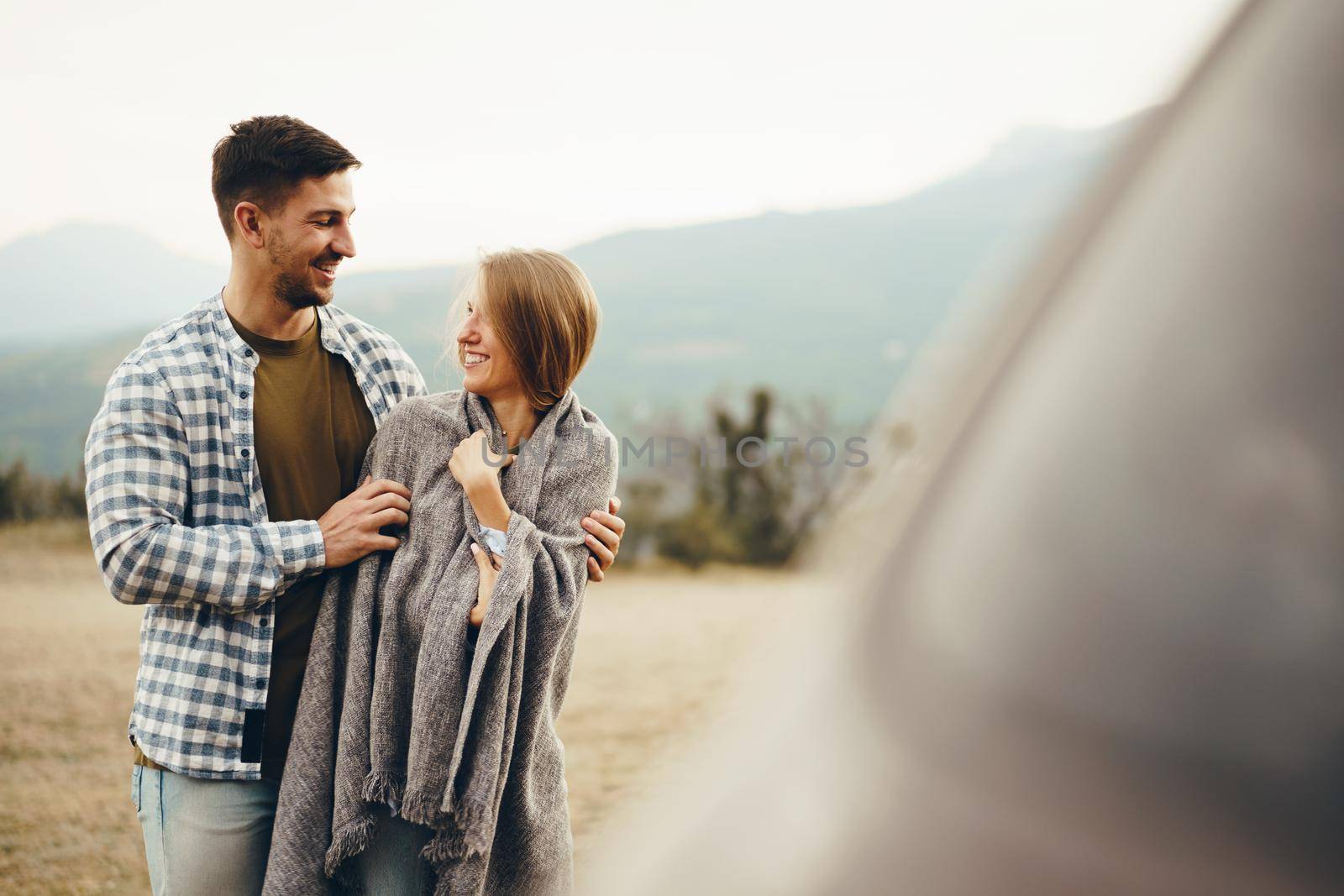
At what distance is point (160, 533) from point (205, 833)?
0.62 m

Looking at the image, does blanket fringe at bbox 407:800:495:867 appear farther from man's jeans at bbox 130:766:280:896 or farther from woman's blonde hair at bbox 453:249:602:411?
woman's blonde hair at bbox 453:249:602:411

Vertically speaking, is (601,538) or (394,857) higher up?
(601,538)

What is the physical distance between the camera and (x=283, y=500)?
2117 millimetres

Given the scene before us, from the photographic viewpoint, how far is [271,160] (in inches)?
85.4

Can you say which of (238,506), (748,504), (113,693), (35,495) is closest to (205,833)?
(238,506)

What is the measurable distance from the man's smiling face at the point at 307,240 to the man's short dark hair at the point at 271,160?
3cm

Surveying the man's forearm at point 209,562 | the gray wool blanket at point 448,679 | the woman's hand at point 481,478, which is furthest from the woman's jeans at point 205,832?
the woman's hand at point 481,478

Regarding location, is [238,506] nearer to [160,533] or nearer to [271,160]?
[160,533]

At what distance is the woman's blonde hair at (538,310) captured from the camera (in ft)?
6.48

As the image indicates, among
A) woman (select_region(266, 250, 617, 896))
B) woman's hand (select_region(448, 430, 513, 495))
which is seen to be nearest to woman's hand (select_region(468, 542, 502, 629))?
woman (select_region(266, 250, 617, 896))

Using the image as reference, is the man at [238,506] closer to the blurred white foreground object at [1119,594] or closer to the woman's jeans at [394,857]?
the woman's jeans at [394,857]

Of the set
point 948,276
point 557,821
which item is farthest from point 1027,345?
point 948,276

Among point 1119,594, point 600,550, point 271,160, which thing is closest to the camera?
point 1119,594

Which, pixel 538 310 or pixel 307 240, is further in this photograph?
pixel 307 240
